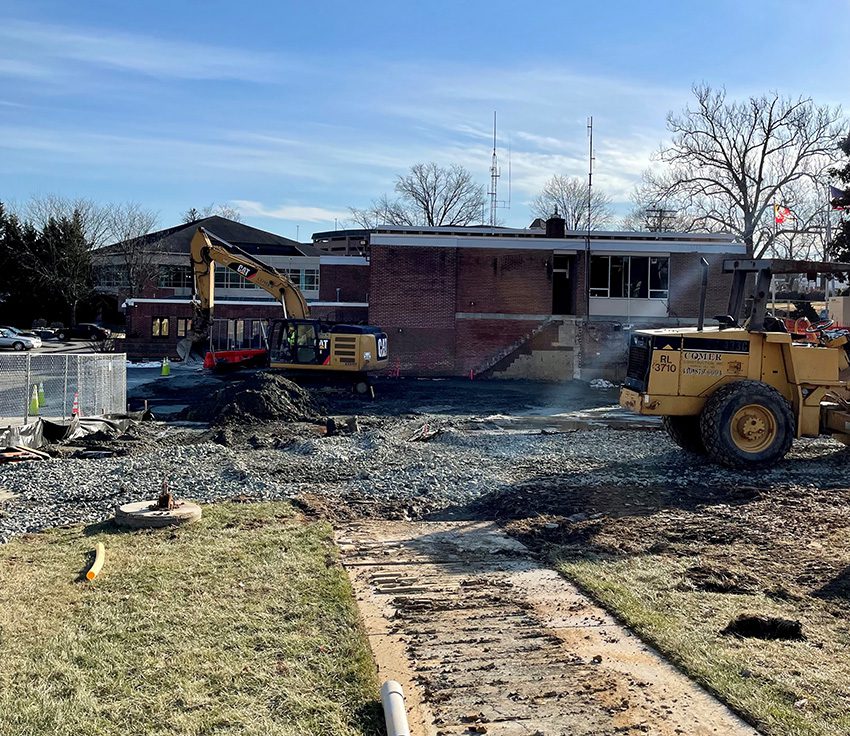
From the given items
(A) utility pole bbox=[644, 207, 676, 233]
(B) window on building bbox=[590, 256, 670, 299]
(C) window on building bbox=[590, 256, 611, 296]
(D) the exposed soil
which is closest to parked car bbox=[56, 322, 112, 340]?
(C) window on building bbox=[590, 256, 611, 296]

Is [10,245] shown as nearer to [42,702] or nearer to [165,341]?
[165,341]

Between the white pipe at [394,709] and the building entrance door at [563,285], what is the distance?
3332cm

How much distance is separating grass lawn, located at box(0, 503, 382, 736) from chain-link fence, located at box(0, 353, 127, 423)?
24.9 ft

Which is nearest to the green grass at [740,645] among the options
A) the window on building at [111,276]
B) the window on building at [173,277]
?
the window on building at [173,277]

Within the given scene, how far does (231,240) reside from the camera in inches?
2783

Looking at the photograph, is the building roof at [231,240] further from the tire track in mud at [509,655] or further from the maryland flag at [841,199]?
the tire track in mud at [509,655]

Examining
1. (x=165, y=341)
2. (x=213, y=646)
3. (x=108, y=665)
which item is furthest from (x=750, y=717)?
(x=165, y=341)

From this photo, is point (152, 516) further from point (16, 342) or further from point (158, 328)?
point (16, 342)

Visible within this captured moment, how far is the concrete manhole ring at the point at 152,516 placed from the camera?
976 centimetres

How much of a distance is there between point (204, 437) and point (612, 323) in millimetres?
23215

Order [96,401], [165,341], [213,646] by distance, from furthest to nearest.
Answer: [165,341], [96,401], [213,646]

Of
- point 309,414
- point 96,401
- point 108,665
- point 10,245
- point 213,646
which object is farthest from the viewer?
point 10,245

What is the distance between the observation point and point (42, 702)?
17.1 feet

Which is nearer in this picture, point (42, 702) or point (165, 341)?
point (42, 702)
